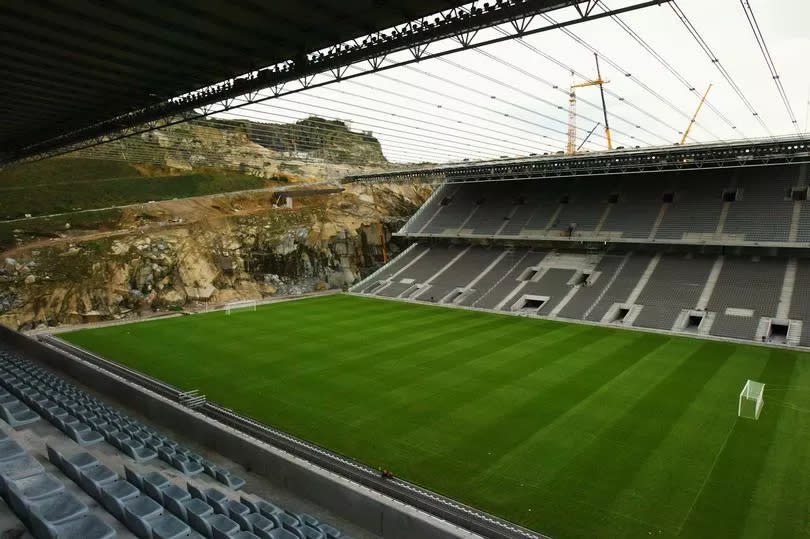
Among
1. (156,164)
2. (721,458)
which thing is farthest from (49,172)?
(721,458)

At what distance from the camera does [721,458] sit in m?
10.4

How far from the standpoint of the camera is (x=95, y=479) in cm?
556

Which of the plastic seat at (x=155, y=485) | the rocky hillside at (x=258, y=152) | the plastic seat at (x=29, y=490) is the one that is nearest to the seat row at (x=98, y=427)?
the plastic seat at (x=155, y=485)

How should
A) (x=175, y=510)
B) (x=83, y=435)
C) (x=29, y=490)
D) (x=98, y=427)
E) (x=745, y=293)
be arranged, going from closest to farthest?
(x=29, y=490)
(x=175, y=510)
(x=83, y=435)
(x=98, y=427)
(x=745, y=293)

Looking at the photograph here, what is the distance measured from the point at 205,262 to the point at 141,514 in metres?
28.7

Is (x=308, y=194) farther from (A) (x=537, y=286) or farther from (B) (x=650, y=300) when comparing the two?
(B) (x=650, y=300)

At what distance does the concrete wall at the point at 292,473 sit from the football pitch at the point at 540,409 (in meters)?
2.31

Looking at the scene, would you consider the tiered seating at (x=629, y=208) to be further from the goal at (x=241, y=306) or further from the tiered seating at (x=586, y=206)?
the goal at (x=241, y=306)

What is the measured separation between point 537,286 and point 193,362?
62.5 ft

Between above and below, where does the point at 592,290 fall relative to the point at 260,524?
above

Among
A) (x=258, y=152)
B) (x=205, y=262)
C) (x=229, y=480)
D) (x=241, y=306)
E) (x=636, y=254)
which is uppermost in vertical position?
(x=258, y=152)

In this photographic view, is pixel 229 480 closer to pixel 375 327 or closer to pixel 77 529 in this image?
pixel 77 529

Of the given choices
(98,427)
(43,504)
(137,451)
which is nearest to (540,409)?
(137,451)

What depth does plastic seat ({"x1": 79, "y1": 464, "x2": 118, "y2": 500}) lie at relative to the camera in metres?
5.39
